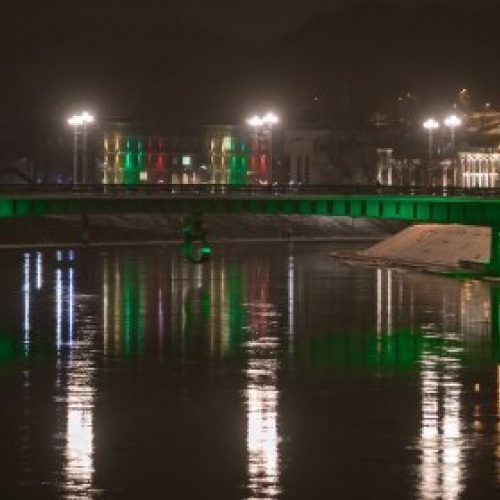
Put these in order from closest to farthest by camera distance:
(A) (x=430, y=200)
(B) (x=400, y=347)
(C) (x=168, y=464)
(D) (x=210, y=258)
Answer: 1. (C) (x=168, y=464)
2. (B) (x=400, y=347)
3. (A) (x=430, y=200)
4. (D) (x=210, y=258)

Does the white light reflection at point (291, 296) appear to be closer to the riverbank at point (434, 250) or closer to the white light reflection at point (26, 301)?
the riverbank at point (434, 250)

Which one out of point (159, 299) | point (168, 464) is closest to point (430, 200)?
point (159, 299)

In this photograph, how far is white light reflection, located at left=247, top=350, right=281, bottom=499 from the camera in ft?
134

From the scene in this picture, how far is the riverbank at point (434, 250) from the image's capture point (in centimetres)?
12125

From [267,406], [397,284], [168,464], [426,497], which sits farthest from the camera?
[397,284]

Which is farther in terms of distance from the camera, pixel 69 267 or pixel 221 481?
pixel 69 267

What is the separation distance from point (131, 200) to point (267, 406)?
67.8 metres

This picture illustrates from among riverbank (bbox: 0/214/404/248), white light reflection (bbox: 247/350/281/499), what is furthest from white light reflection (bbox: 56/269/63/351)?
riverbank (bbox: 0/214/404/248)

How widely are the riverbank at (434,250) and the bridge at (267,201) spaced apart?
12.4 ft

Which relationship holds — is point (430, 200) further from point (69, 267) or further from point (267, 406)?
point (267, 406)

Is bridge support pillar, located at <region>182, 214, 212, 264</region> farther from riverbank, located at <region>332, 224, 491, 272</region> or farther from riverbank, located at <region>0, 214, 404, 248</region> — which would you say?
riverbank, located at <region>0, 214, 404, 248</region>

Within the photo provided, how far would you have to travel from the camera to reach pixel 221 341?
233ft

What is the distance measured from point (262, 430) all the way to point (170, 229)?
12906 cm

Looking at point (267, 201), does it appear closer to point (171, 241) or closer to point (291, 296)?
point (291, 296)
